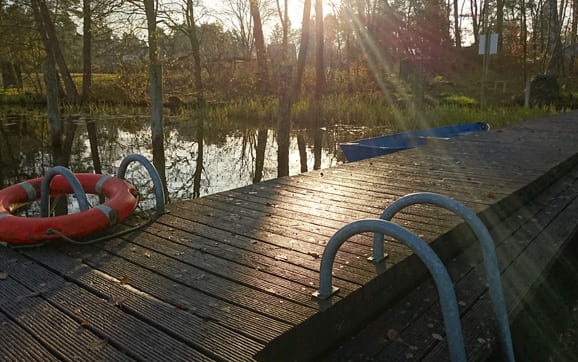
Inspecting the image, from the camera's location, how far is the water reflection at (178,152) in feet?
26.1

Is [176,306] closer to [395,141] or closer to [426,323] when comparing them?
[426,323]

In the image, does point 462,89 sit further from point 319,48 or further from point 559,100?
point 319,48

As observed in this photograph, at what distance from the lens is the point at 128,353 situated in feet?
5.64

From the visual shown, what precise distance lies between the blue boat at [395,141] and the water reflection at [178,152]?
1.48 meters

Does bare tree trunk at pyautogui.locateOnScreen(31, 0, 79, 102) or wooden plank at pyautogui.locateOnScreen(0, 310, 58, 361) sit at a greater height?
bare tree trunk at pyautogui.locateOnScreen(31, 0, 79, 102)

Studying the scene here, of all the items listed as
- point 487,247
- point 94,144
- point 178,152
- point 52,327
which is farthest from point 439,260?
point 94,144

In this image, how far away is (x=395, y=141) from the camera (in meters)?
8.58

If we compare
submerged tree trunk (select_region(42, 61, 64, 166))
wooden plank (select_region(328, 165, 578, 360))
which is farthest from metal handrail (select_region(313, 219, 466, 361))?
submerged tree trunk (select_region(42, 61, 64, 166))

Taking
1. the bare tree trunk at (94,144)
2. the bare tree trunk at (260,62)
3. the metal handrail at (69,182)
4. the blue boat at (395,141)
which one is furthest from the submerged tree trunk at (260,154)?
the bare tree trunk at (260,62)

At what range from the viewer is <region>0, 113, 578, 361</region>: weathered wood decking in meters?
1.83

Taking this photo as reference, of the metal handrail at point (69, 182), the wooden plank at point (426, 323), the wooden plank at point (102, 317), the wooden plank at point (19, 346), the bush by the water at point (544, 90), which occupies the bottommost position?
the wooden plank at point (426, 323)

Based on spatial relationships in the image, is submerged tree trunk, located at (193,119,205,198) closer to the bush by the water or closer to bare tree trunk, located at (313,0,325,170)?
bare tree trunk, located at (313,0,325,170)

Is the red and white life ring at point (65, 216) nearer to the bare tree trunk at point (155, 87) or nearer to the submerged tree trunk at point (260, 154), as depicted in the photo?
the submerged tree trunk at point (260, 154)

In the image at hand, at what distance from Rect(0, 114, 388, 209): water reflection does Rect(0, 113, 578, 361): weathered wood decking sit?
3.70 meters
